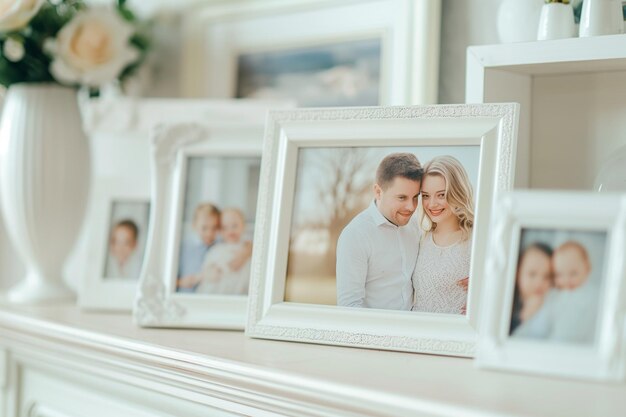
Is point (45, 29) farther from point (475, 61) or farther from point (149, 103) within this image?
point (475, 61)

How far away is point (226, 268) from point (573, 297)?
1.76ft

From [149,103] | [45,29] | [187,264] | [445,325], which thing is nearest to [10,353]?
[187,264]

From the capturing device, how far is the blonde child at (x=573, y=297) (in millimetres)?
686

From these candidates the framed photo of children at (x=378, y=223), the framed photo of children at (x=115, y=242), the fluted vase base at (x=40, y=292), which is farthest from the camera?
the fluted vase base at (x=40, y=292)

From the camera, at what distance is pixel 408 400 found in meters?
0.66

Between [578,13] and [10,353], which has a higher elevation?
[578,13]

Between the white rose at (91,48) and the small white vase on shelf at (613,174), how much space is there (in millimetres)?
913

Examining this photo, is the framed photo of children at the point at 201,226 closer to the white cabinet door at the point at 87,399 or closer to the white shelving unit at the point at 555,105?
the white cabinet door at the point at 87,399

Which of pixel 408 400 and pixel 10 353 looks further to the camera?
pixel 10 353

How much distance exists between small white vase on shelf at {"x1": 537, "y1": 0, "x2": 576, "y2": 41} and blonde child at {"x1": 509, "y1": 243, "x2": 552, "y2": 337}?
13.7 inches

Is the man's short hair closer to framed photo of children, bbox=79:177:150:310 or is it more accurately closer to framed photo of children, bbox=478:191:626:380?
framed photo of children, bbox=478:191:626:380

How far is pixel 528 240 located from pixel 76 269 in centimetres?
126

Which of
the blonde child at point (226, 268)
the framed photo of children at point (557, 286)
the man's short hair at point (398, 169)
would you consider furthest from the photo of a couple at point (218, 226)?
the framed photo of children at point (557, 286)

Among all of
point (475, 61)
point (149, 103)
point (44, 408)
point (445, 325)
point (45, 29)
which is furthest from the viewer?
Answer: point (45, 29)
